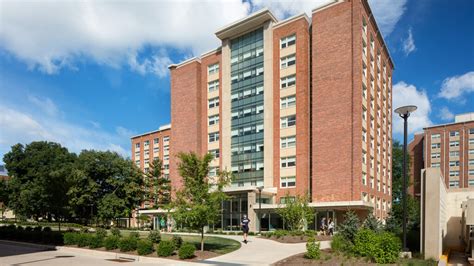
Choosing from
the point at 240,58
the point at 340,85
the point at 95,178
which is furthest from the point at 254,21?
the point at 95,178

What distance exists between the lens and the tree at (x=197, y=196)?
57.8 ft

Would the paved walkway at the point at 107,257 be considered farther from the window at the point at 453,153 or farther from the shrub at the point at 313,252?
the window at the point at 453,153

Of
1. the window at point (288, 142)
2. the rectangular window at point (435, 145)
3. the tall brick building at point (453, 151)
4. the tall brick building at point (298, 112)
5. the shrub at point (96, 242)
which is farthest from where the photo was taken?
the rectangular window at point (435, 145)

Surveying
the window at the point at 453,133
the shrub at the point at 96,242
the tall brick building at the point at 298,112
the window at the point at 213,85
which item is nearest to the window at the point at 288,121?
the tall brick building at the point at 298,112

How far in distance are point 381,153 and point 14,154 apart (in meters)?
58.0

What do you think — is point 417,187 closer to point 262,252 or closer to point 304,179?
point 304,179

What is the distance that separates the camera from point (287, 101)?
43.1 meters

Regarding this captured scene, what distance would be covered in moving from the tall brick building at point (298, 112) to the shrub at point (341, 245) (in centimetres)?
1848

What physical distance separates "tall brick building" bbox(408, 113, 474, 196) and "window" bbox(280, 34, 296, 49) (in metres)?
49.2

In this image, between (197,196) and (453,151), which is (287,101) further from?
(453,151)

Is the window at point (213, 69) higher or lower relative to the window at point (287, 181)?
higher

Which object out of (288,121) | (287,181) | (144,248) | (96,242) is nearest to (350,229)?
(144,248)

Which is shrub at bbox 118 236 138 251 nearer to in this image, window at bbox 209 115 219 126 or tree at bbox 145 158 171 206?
window at bbox 209 115 219 126

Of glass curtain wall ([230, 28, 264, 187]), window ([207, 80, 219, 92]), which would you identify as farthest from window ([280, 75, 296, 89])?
window ([207, 80, 219, 92])
